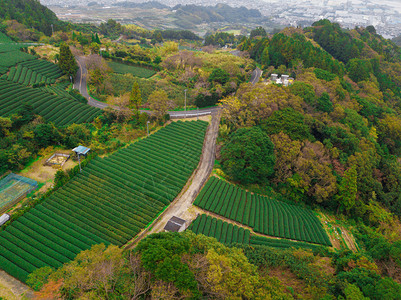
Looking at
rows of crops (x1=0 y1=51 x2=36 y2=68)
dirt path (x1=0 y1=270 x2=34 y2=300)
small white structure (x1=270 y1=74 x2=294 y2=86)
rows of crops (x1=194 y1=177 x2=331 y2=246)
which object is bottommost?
rows of crops (x1=194 y1=177 x2=331 y2=246)

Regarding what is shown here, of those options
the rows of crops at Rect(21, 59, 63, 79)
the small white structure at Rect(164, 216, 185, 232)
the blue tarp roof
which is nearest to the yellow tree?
the blue tarp roof

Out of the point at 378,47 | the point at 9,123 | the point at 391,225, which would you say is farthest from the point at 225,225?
the point at 378,47

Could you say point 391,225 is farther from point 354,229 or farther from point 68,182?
point 68,182

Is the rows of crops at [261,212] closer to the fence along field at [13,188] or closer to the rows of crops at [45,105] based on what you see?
the fence along field at [13,188]

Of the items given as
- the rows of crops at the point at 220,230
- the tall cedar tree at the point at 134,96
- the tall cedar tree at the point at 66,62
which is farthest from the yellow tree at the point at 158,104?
the tall cedar tree at the point at 66,62

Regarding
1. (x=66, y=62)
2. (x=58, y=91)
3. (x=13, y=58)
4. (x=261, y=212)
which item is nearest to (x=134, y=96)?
(x=58, y=91)

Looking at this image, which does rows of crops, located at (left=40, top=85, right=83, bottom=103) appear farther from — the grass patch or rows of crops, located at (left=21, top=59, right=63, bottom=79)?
the grass patch

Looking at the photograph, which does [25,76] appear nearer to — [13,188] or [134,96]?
[134,96]
